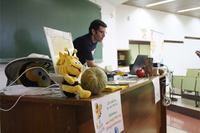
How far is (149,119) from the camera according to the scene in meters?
1.90

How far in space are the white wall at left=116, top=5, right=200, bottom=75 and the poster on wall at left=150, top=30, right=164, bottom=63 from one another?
0.24 meters

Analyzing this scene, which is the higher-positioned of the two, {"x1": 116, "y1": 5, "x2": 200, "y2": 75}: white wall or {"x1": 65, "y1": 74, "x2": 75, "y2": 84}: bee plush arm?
{"x1": 116, "y1": 5, "x2": 200, "y2": 75}: white wall

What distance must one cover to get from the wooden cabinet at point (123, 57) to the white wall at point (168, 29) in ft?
0.77

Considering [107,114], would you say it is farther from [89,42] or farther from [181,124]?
[181,124]

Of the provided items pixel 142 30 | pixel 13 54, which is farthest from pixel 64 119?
pixel 142 30

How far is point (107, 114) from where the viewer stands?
0.83 metres

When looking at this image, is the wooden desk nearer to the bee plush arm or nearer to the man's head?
the bee plush arm

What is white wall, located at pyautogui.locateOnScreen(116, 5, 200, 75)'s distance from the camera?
5.83m

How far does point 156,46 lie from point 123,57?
6.74 ft

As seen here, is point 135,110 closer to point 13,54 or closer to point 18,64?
point 18,64

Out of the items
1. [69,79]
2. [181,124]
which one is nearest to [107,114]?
[69,79]

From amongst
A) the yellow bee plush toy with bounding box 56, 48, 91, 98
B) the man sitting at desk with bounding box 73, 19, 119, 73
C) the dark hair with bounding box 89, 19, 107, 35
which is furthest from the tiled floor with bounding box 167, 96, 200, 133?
the yellow bee plush toy with bounding box 56, 48, 91, 98

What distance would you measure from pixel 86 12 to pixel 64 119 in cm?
302

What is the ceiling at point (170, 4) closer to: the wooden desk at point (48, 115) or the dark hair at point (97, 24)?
the dark hair at point (97, 24)
